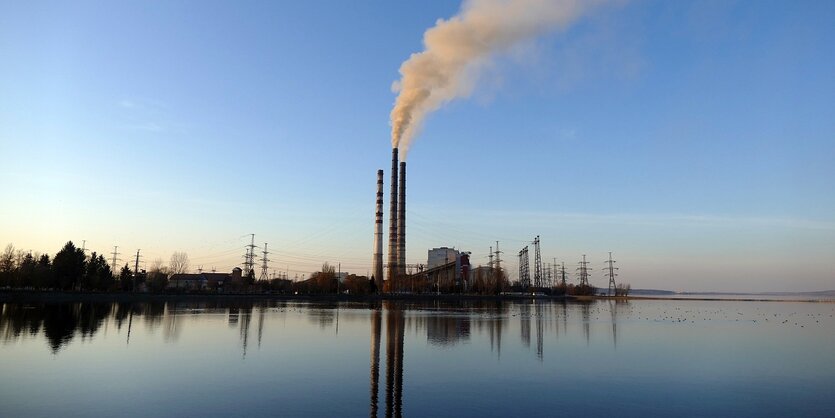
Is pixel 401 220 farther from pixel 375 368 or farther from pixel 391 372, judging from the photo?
pixel 391 372

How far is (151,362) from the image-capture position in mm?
20312

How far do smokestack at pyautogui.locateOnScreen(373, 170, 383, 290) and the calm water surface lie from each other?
256 ft

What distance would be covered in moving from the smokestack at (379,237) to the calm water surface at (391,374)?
78003mm

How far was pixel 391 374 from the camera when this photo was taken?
1892 cm

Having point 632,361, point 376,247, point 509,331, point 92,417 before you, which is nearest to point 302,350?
point 92,417

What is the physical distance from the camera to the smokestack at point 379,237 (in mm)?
111250

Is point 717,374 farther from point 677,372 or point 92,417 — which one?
point 92,417

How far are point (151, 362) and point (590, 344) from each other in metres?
21.7

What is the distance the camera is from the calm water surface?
14203 millimetres

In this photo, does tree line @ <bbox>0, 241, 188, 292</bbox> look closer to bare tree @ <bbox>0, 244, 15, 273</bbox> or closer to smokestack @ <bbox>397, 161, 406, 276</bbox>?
bare tree @ <bbox>0, 244, 15, 273</bbox>

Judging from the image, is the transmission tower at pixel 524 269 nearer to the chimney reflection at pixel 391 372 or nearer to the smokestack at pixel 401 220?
the smokestack at pixel 401 220

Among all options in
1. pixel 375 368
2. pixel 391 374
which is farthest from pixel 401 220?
pixel 391 374

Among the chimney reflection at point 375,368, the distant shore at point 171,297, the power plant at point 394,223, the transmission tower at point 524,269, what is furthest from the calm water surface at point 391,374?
the transmission tower at point 524,269

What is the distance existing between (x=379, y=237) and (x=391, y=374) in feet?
309
